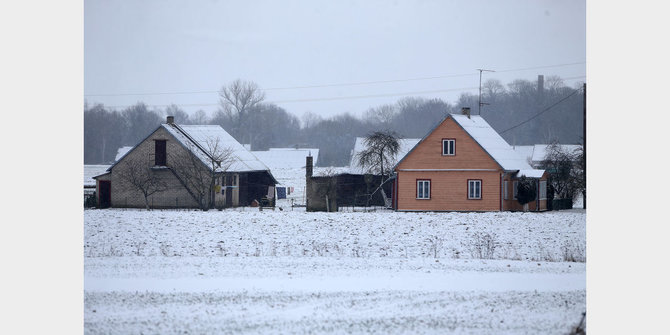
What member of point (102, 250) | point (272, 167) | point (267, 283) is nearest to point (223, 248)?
point (102, 250)

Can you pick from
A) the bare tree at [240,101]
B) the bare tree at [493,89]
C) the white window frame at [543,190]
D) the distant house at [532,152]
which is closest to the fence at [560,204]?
the white window frame at [543,190]

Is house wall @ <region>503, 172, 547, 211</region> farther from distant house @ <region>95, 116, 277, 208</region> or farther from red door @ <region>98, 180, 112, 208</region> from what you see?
red door @ <region>98, 180, 112, 208</region>

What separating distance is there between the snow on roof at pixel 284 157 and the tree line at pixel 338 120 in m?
1.30

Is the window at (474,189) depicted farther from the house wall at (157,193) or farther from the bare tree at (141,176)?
the bare tree at (141,176)

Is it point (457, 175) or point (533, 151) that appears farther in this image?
point (533, 151)

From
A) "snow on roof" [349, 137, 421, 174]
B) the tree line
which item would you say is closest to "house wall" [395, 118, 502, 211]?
"snow on roof" [349, 137, 421, 174]

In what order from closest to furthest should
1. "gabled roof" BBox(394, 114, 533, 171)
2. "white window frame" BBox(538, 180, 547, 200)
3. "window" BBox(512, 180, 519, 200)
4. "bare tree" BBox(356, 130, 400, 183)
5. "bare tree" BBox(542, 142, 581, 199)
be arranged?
"gabled roof" BBox(394, 114, 533, 171) < "window" BBox(512, 180, 519, 200) < "white window frame" BBox(538, 180, 547, 200) < "bare tree" BBox(542, 142, 581, 199) < "bare tree" BBox(356, 130, 400, 183)

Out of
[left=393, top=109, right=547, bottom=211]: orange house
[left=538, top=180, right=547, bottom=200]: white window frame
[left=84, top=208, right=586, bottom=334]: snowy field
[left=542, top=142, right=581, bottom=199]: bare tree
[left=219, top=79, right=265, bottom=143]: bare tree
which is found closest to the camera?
[left=84, top=208, right=586, bottom=334]: snowy field

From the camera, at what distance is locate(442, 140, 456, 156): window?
32.8 meters

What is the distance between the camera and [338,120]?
6650cm

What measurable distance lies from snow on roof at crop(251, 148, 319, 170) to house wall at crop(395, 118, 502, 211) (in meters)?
36.0

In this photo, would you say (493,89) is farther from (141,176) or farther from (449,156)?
(141,176)

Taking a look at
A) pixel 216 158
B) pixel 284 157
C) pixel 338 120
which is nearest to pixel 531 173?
pixel 216 158

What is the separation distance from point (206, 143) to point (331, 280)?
24141 millimetres
